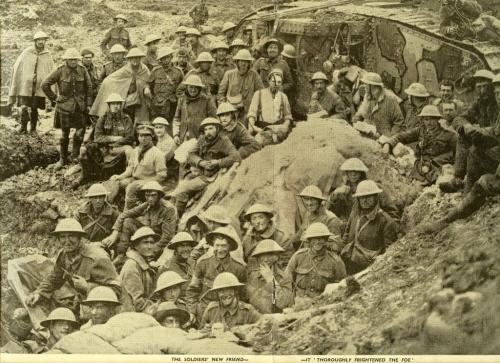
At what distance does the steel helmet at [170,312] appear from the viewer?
30.4 ft

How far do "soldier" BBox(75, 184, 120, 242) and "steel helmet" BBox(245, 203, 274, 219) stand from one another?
5.13 ft

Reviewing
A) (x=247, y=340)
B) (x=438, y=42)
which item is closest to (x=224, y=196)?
(x=247, y=340)

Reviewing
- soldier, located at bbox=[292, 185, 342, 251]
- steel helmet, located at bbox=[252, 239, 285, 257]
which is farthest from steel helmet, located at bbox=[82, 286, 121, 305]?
soldier, located at bbox=[292, 185, 342, 251]

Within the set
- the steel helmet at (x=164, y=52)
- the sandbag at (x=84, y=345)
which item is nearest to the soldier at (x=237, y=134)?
the steel helmet at (x=164, y=52)

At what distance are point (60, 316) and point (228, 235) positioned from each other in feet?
7.08

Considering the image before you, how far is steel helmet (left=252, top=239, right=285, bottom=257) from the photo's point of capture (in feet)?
30.5

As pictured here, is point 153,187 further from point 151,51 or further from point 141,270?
point 151,51

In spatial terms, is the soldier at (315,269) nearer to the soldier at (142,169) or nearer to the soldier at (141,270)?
the soldier at (141,270)

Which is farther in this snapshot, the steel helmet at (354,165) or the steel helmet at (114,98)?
the steel helmet at (114,98)

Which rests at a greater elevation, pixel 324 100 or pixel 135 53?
pixel 135 53

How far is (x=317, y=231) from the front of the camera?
30.4ft

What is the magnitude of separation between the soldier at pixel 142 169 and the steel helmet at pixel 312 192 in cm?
169

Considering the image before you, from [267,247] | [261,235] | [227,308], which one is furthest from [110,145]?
[227,308]

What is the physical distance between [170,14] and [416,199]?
152 inches
